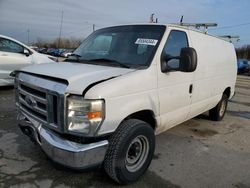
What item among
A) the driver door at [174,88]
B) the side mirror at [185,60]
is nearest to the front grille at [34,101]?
the driver door at [174,88]

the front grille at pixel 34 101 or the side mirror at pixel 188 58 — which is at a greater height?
the side mirror at pixel 188 58

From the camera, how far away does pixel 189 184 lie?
11.9 ft

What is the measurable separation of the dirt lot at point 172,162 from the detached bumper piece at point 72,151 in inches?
7.6

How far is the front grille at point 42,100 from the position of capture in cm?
294

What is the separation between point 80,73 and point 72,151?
89cm

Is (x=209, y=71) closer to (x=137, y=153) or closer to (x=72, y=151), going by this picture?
(x=137, y=153)

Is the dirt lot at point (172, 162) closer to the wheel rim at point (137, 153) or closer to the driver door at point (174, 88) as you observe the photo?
the wheel rim at point (137, 153)

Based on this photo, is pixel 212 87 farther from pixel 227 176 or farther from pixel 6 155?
pixel 6 155

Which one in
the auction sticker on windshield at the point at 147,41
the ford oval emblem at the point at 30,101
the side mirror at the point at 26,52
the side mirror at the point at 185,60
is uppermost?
the auction sticker on windshield at the point at 147,41

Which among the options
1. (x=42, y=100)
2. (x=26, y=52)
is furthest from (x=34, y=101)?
(x=26, y=52)

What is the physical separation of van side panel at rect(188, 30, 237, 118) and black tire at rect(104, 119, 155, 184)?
4.86ft

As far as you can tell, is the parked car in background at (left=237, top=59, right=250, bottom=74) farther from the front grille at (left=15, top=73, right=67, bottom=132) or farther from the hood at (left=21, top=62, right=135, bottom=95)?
the front grille at (left=15, top=73, right=67, bottom=132)

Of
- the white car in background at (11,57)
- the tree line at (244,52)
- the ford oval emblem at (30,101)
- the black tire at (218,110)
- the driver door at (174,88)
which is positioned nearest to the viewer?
the ford oval emblem at (30,101)

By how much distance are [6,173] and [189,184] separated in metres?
2.38
